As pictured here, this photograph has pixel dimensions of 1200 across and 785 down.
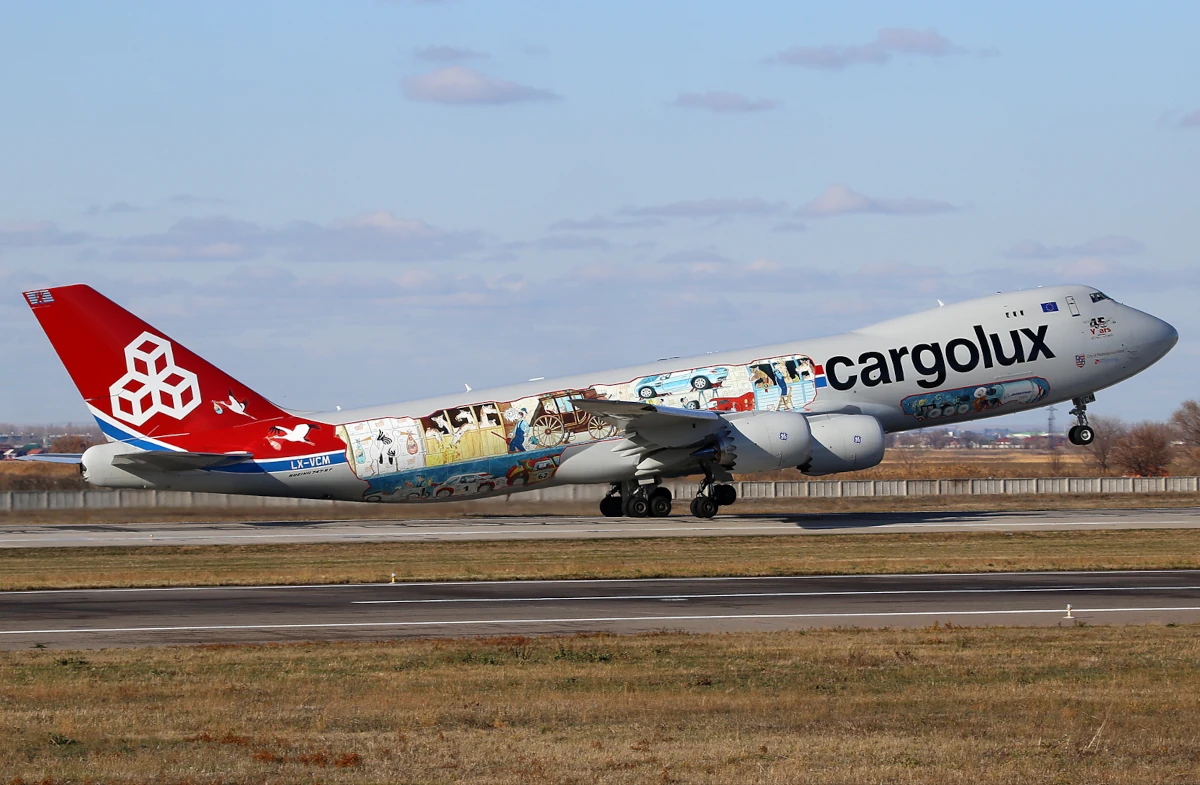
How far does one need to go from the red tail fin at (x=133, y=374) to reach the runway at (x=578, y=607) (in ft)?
51.3

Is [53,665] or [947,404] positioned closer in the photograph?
[53,665]

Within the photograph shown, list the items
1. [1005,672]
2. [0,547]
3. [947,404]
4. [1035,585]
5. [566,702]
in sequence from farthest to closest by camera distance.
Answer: [947,404] < [0,547] < [1035,585] < [1005,672] < [566,702]

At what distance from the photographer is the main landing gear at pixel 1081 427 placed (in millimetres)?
47656

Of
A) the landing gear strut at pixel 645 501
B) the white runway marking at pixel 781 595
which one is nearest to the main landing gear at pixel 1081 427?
the landing gear strut at pixel 645 501

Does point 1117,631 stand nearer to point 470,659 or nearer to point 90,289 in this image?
point 470,659

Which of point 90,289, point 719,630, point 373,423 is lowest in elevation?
point 719,630

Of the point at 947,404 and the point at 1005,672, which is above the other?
the point at 947,404

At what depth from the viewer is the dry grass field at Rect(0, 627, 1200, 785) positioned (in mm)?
11508

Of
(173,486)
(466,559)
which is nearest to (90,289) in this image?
(173,486)

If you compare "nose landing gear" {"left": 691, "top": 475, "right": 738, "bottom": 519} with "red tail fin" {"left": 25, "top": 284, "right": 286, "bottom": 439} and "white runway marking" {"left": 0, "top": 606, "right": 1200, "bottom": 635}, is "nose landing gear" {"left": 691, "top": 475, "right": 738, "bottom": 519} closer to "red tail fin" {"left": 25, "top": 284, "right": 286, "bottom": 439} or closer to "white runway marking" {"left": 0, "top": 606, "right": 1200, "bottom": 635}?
"red tail fin" {"left": 25, "top": 284, "right": 286, "bottom": 439}

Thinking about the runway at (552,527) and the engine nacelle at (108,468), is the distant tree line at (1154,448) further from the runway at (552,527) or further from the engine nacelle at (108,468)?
the engine nacelle at (108,468)

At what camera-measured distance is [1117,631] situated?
20062 millimetres

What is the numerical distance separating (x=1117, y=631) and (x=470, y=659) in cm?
980

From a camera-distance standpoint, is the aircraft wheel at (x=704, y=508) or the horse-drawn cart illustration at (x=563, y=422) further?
the aircraft wheel at (x=704, y=508)
